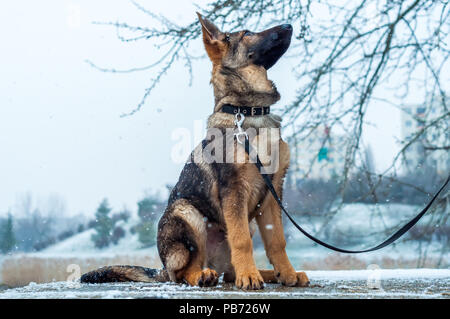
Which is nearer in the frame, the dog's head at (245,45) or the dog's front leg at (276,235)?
the dog's front leg at (276,235)

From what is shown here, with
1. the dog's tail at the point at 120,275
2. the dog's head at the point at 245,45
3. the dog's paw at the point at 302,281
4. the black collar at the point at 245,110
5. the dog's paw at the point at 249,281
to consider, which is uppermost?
the dog's head at the point at 245,45

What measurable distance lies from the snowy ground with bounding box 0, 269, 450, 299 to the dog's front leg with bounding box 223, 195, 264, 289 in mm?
131

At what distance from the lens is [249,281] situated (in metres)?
3.08

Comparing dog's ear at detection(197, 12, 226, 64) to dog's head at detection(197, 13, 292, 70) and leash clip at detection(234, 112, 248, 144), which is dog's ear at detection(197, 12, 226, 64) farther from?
leash clip at detection(234, 112, 248, 144)

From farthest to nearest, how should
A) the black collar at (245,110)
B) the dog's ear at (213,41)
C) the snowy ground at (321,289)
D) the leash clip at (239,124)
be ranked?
the dog's ear at (213,41), the black collar at (245,110), the leash clip at (239,124), the snowy ground at (321,289)

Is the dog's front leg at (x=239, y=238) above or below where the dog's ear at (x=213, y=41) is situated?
below

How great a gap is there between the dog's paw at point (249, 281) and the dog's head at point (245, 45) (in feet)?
5.00

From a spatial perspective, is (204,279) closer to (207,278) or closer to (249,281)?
(207,278)

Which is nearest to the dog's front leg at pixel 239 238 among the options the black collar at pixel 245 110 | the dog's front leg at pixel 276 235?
the dog's front leg at pixel 276 235

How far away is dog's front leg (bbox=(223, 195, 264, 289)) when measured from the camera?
10.3ft

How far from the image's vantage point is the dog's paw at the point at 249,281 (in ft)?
10.1

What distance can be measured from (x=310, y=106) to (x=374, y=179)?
4.32 ft

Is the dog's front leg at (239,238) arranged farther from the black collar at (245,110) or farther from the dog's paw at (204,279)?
the black collar at (245,110)

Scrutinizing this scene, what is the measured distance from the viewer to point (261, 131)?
11.4 feet
